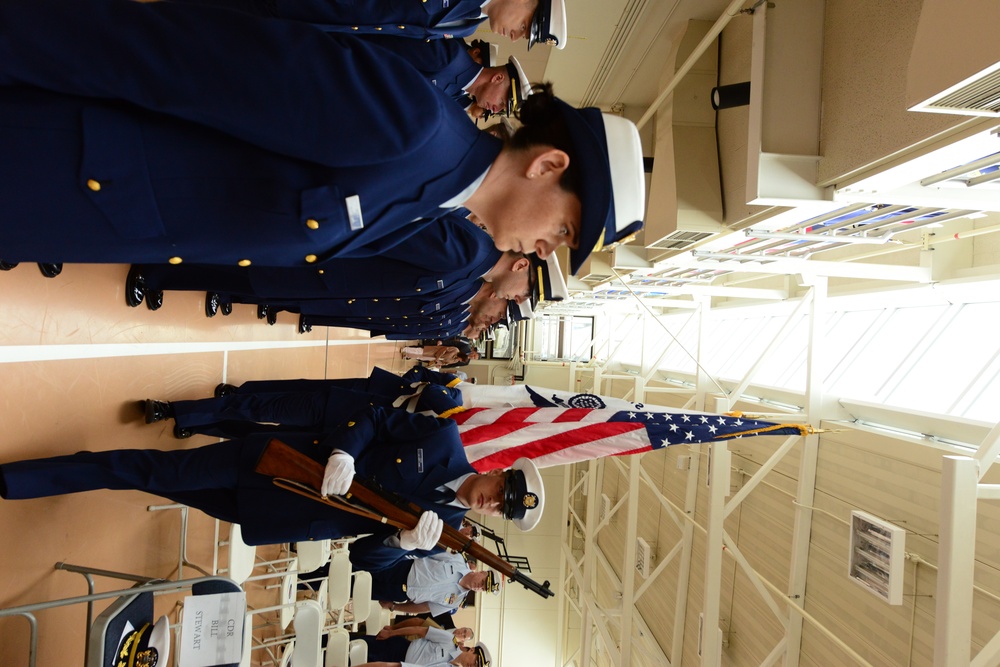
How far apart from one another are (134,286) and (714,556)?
5.00 m

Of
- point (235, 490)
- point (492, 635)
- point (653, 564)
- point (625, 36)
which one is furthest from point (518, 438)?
point (492, 635)

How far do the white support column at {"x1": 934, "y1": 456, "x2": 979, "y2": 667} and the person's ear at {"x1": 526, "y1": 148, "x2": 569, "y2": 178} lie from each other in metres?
2.26

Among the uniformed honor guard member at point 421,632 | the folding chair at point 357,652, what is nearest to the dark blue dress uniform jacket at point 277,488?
the folding chair at point 357,652

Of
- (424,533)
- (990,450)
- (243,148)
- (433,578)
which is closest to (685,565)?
(433,578)

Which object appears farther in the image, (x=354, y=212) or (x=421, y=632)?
(x=421, y=632)

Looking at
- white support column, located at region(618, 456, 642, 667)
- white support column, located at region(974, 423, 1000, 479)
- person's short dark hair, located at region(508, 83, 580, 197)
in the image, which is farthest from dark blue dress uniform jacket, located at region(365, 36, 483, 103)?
white support column, located at region(618, 456, 642, 667)

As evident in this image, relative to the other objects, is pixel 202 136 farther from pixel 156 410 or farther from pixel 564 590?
pixel 564 590

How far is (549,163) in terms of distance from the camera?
5.39 feet

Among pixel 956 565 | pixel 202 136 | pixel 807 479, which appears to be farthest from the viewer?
pixel 807 479

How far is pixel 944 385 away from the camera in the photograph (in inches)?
222

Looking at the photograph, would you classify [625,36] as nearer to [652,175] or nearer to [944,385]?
[652,175]

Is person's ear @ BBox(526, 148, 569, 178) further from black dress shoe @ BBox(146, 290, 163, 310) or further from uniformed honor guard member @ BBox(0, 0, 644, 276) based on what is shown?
black dress shoe @ BBox(146, 290, 163, 310)

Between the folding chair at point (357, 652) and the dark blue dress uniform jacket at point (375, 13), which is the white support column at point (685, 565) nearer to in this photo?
the folding chair at point (357, 652)

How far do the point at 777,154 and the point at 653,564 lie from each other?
30.0 feet
